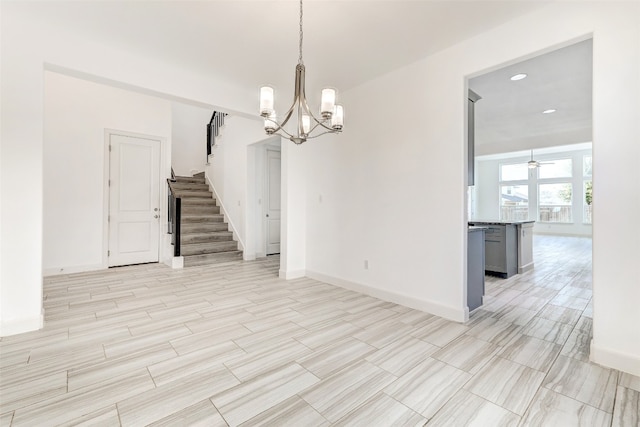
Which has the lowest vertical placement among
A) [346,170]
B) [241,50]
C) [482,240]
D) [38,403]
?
[38,403]

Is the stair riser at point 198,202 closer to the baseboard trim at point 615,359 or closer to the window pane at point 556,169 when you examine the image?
the baseboard trim at point 615,359

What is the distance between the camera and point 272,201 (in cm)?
670

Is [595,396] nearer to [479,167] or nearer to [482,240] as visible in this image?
[482,240]

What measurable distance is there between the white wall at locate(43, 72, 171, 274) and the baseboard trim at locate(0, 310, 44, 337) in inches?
102

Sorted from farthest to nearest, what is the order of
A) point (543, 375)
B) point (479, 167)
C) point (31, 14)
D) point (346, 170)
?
point (479, 167), point (346, 170), point (31, 14), point (543, 375)

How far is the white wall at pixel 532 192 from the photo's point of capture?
10461 millimetres

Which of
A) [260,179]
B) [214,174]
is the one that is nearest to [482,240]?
[260,179]

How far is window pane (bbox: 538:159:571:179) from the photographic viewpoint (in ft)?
35.3

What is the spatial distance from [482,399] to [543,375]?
613 mm

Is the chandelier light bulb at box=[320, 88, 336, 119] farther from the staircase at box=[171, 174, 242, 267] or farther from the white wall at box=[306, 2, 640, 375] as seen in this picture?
the staircase at box=[171, 174, 242, 267]

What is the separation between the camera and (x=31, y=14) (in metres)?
2.51

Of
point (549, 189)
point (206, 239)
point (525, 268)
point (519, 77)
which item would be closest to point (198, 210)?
point (206, 239)

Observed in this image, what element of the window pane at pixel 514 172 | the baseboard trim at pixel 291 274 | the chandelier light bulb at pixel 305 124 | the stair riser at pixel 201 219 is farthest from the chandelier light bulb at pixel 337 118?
the window pane at pixel 514 172

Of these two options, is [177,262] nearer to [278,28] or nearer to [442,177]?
[278,28]
